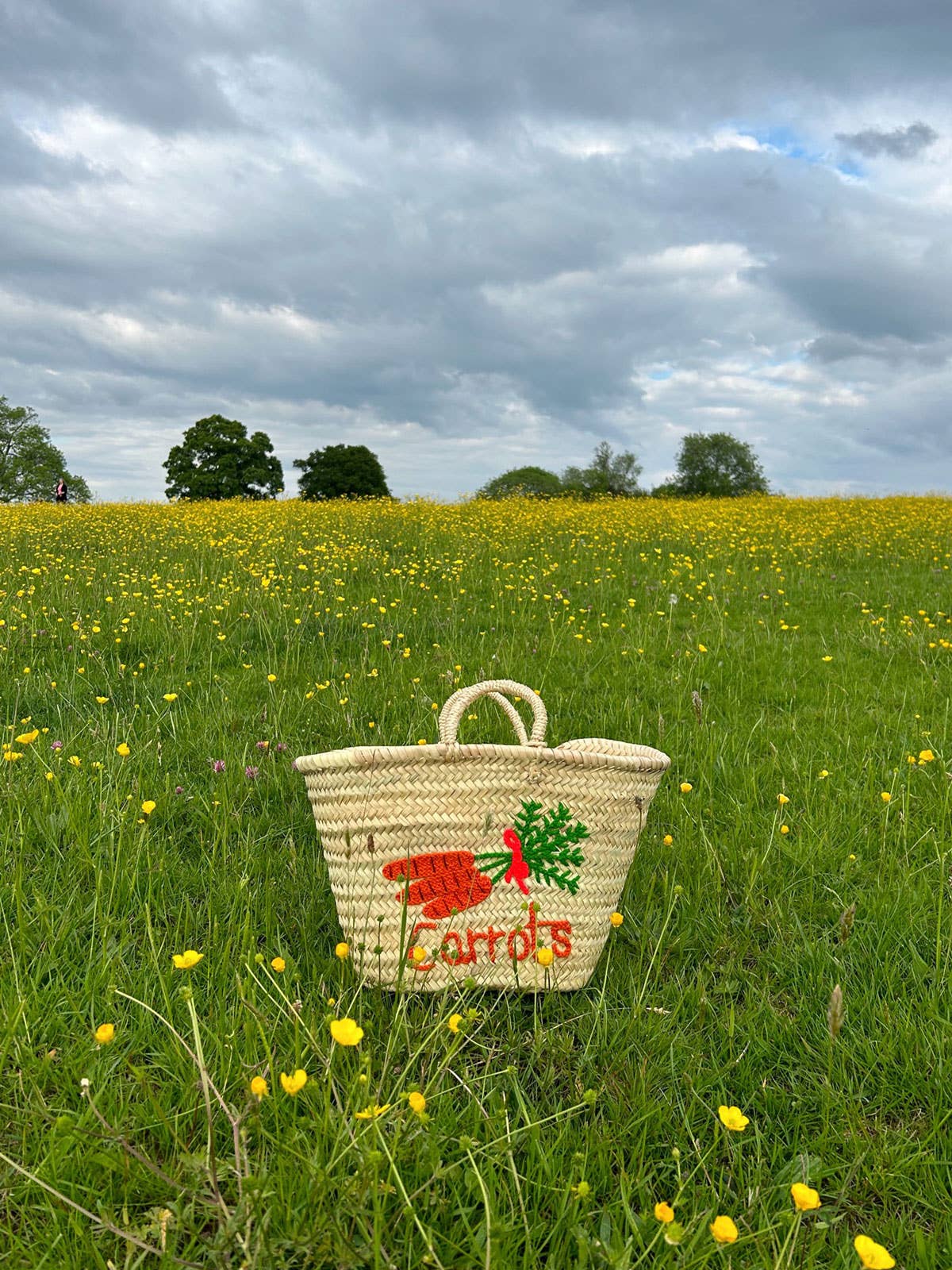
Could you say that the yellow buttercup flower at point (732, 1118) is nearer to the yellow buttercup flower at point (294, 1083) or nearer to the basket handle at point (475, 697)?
the yellow buttercup flower at point (294, 1083)

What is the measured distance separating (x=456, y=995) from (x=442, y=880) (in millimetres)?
284

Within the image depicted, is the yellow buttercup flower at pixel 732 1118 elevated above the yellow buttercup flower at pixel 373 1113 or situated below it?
above

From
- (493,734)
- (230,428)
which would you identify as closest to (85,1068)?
(493,734)

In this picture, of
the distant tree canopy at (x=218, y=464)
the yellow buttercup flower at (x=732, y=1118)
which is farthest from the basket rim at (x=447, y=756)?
the distant tree canopy at (x=218, y=464)

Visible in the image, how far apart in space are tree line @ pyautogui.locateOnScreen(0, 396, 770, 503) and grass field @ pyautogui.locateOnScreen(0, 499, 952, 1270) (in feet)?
63.4

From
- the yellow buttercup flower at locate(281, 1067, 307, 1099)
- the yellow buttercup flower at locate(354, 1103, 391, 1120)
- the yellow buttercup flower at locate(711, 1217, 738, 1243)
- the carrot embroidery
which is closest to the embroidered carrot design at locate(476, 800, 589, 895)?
the carrot embroidery

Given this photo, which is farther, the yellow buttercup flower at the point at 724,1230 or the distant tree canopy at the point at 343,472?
the distant tree canopy at the point at 343,472

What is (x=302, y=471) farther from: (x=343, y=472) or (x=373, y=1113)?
(x=373, y=1113)

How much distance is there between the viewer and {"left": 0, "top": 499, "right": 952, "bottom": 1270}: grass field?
1.43 m

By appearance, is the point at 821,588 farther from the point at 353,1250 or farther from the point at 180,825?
the point at 353,1250

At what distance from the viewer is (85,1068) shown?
1.78 m

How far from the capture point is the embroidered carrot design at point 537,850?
6.87ft

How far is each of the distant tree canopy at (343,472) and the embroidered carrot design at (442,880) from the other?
4309 centimetres

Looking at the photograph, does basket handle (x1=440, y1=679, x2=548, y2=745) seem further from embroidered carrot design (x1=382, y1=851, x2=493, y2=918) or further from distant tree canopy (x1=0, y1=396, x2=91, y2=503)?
distant tree canopy (x1=0, y1=396, x2=91, y2=503)
